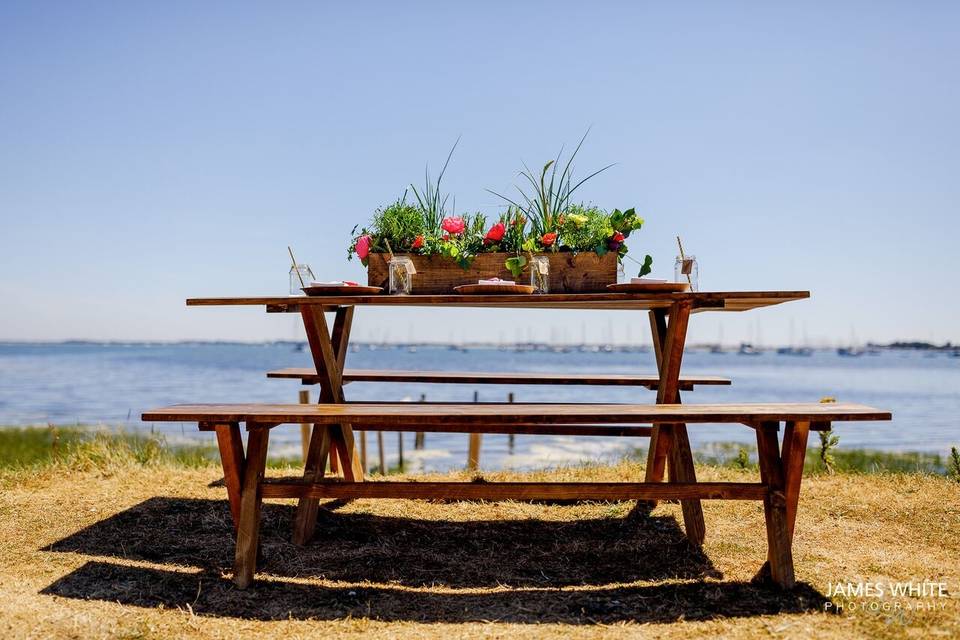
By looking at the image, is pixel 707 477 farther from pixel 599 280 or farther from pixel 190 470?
pixel 190 470

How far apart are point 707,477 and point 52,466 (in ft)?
18.2

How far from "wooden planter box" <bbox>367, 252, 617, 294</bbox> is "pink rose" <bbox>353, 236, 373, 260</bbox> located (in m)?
0.05

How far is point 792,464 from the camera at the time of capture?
122 inches

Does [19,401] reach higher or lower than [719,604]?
lower

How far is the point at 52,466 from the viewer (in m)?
5.96

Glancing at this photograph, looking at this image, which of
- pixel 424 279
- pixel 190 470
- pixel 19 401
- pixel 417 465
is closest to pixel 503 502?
pixel 424 279

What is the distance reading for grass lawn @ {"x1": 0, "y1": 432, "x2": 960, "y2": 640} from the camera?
2.73 m

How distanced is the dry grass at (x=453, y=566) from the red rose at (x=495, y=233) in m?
1.70

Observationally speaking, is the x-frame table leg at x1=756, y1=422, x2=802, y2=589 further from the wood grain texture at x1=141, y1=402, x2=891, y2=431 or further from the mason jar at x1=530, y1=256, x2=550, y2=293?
the mason jar at x1=530, y1=256, x2=550, y2=293

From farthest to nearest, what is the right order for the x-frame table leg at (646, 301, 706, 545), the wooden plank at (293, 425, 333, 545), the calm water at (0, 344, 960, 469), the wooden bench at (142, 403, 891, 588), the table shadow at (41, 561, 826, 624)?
the calm water at (0, 344, 960, 469)
the wooden plank at (293, 425, 333, 545)
the x-frame table leg at (646, 301, 706, 545)
the wooden bench at (142, 403, 891, 588)
the table shadow at (41, 561, 826, 624)

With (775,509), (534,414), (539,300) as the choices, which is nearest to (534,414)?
(534,414)

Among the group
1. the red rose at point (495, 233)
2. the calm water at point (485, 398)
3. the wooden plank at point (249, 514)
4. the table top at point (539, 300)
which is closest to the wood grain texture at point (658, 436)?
the table top at point (539, 300)

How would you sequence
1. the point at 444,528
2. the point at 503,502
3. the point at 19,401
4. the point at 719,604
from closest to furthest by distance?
1. the point at 719,604
2. the point at 444,528
3. the point at 503,502
4. the point at 19,401

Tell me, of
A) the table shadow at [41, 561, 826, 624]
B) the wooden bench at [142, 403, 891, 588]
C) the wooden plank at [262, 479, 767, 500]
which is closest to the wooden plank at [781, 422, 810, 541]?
the wooden bench at [142, 403, 891, 588]
